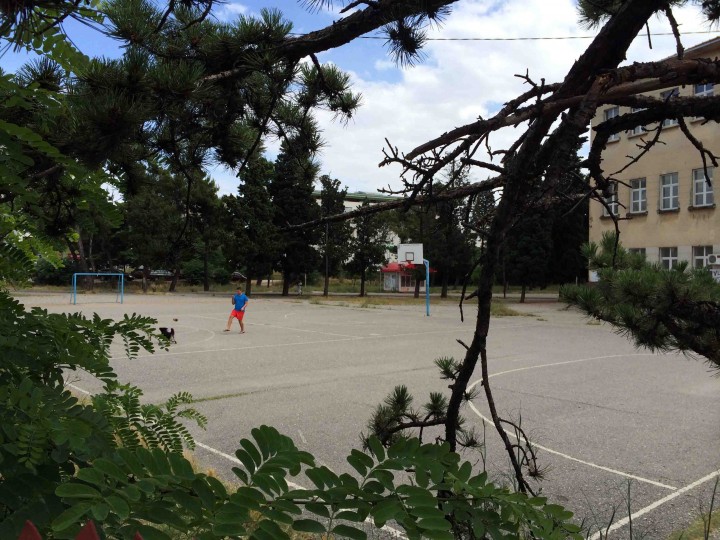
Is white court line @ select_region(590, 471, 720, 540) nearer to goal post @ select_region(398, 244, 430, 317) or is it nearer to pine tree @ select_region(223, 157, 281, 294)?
pine tree @ select_region(223, 157, 281, 294)

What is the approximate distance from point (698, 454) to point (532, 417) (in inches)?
86.2

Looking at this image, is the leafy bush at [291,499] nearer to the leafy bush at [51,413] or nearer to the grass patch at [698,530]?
the leafy bush at [51,413]

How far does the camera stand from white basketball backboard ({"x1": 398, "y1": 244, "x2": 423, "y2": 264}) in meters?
32.8

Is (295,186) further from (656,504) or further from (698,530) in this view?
(656,504)

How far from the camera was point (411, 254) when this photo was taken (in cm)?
3331

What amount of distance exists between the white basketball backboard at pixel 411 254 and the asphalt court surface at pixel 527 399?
43.2 ft

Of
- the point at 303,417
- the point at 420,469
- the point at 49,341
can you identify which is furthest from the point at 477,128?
the point at 303,417

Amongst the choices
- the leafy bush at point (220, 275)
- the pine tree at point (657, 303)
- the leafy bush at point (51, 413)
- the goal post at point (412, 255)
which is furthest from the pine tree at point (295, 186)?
the leafy bush at point (220, 275)

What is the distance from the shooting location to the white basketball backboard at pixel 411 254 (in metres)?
32.8

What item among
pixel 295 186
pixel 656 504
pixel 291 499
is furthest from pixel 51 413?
pixel 656 504

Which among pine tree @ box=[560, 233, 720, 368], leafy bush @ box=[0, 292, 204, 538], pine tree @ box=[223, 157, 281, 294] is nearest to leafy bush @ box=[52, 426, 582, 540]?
leafy bush @ box=[0, 292, 204, 538]

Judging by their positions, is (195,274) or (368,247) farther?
(195,274)

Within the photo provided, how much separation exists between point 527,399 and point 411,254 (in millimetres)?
24073

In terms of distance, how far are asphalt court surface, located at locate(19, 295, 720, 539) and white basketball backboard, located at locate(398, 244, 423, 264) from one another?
13.2 metres
